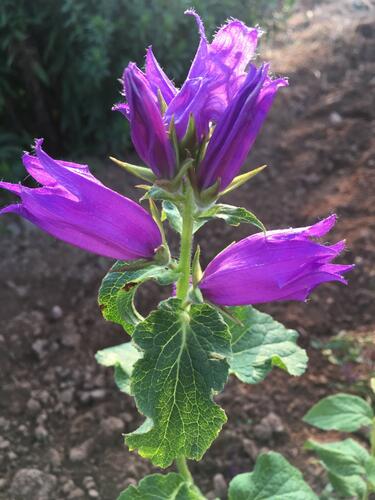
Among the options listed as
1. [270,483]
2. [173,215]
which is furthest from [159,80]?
[270,483]

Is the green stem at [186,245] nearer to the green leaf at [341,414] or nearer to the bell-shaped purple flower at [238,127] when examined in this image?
the bell-shaped purple flower at [238,127]

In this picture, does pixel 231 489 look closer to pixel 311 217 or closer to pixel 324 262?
pixel 324 262

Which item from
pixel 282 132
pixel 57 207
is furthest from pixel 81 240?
pixel 282 132

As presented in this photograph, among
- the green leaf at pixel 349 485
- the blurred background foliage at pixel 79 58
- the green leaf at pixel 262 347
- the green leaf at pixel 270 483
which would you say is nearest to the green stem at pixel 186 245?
the green leaf at pixel 262 347

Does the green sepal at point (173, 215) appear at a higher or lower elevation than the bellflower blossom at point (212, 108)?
lower

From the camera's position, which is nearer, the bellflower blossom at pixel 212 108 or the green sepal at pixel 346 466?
the bellflower blossom at pixel 212 108

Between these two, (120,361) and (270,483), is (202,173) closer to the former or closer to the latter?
(120,361)
